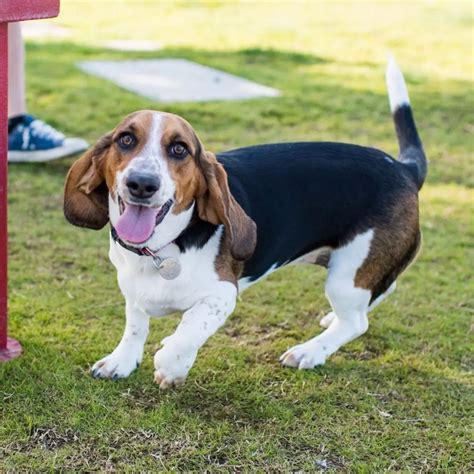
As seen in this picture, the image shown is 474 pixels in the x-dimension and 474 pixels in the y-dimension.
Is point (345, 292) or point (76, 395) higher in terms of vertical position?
point (345, 292)

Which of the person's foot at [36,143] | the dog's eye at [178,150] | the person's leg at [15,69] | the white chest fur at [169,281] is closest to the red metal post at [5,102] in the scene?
the white chest fur at [169,281]

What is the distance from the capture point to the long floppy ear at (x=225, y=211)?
3545mm

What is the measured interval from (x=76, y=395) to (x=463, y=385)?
173cm

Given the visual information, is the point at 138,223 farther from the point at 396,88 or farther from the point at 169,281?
the point at 396,88

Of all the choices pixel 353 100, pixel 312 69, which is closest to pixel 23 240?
pixel 353 100

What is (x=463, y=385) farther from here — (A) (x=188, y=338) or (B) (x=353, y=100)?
(B) (x=353, y=100)

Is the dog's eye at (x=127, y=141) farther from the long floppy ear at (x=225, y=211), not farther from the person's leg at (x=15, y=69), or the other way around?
the person's leg at (x=15, y=69)

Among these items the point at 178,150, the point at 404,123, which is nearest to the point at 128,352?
the point at 178,150

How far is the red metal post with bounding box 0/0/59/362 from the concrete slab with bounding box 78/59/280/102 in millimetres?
5066

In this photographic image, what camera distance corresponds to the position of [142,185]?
3215 millimetres

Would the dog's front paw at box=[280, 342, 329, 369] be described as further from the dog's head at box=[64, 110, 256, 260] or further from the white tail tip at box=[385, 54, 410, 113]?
the white tail tip at box=[385, 54, 410, 113]

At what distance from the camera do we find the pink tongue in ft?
11.1

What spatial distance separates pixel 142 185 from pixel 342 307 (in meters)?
1.35

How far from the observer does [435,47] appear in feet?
41.8
